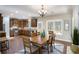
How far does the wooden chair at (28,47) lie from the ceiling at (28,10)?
46 centimetres

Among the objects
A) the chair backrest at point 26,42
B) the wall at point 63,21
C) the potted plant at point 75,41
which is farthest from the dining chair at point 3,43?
the potted plant at point 75,41

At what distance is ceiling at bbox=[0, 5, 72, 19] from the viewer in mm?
1875

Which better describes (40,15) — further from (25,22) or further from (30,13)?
(25,22)

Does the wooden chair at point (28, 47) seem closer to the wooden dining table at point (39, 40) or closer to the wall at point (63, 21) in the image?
the wooden dining table at point (39, 40)

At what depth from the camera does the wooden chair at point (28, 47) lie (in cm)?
194

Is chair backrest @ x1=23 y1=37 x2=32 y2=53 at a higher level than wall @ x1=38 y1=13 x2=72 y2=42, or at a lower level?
lower

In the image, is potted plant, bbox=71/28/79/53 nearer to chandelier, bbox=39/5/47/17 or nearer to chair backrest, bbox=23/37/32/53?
chandelier, bbox=39/5/47/17

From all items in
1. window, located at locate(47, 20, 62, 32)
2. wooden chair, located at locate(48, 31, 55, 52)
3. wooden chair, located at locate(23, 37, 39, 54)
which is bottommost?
wooden chair, located at locate(23, 37, 39, 54)

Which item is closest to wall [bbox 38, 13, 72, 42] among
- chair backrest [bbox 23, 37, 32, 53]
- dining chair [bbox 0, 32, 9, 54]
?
chair backrest [bbox 23, 37, 32, 53]

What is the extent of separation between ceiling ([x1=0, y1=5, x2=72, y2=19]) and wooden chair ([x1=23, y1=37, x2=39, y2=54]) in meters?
0.46

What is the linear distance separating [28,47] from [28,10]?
2.44 feet

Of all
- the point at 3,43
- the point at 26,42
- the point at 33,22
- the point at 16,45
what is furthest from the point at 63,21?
the point at 3,43

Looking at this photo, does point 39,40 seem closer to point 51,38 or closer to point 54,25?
point 51,38
